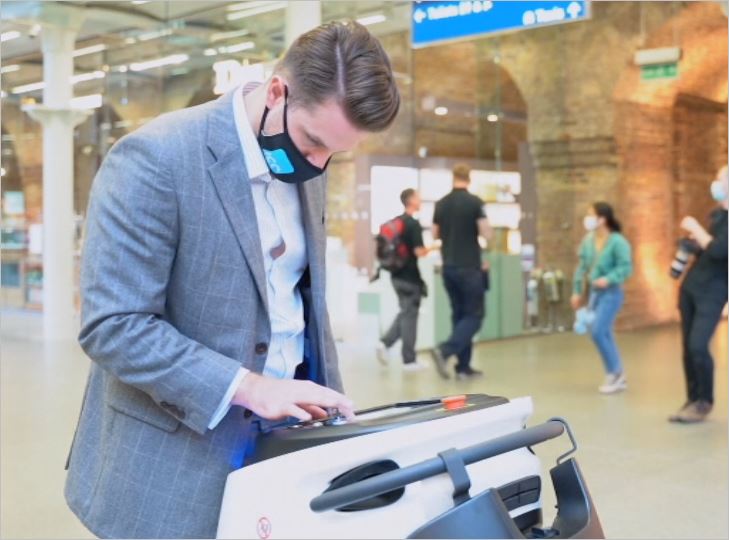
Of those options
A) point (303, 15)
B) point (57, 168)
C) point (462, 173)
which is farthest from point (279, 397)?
point (57, 168)

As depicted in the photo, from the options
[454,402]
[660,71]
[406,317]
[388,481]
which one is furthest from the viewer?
[660,71]

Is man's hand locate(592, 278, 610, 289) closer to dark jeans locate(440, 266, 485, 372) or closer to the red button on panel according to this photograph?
dark jeans locate(440, 266, 485, 372)

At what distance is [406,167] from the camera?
14156mm

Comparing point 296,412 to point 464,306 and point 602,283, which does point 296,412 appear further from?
point 464,306

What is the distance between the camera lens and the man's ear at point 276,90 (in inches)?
63.2

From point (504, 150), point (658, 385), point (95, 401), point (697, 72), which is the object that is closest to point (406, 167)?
point (504, 150)

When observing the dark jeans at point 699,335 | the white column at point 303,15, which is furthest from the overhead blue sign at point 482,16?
the dark jeans at point 699,335

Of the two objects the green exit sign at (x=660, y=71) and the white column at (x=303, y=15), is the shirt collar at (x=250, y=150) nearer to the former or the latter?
the white column at (x=303, y=15)

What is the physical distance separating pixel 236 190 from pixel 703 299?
17.4ft

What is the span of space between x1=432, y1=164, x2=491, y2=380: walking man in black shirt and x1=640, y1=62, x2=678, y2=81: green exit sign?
4.51 metres

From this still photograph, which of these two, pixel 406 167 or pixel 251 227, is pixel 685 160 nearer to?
pixel 406 167

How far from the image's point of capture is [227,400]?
1543 mm

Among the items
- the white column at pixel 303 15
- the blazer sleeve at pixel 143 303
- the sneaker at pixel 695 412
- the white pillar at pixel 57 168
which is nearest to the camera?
the blazer sleeve at pixel 143 303

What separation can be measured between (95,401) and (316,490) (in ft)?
1.76
